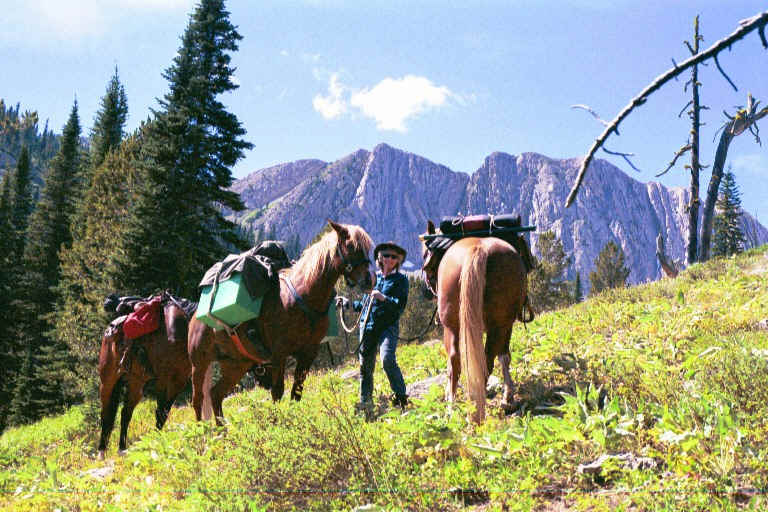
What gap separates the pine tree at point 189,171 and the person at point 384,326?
14453mm

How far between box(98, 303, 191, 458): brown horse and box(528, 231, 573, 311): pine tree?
32191mm

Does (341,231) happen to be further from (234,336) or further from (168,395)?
(168,395)

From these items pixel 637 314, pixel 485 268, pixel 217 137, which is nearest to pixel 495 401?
pixel 485 268

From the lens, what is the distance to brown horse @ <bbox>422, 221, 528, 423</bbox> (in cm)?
498

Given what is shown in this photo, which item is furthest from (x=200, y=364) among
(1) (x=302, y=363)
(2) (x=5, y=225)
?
(2) (x=5, y=225)

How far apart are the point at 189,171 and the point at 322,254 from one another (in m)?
16.1

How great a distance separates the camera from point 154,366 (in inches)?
347

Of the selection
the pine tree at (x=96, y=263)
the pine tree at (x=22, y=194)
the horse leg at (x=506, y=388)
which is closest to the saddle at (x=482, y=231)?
the horse leg at (x=506, y=388)

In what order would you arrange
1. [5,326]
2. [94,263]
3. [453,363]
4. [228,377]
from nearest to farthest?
[453,363] → [228,377] → [94,263] → [5,326]

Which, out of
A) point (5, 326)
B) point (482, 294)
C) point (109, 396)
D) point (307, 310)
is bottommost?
point (109, 396)

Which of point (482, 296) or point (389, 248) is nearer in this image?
point (482, 296)

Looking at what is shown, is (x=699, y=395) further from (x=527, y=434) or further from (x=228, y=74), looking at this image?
(x=228, y=74)

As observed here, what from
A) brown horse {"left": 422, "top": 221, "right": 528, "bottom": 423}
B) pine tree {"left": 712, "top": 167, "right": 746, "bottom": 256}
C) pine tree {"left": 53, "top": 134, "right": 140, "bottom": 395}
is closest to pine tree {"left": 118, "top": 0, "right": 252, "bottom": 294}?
pine tree {"left": 53, "top": 134, "right": 140, "bottom": 395}

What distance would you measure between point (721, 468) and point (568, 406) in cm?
119
